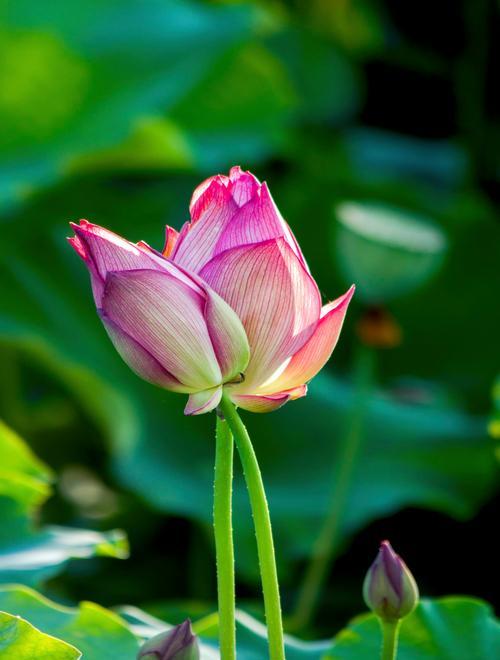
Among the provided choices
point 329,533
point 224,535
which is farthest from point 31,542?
point 329,533

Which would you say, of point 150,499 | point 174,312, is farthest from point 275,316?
point 150,499

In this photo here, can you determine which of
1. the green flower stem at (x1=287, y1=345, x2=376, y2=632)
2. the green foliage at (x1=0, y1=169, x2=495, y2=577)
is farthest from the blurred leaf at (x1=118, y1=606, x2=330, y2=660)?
the green foliage at (x1=0, y1=169, x2=495, y2=577)

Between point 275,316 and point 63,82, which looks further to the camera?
point 63,82

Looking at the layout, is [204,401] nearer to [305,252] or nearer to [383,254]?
[383,254]

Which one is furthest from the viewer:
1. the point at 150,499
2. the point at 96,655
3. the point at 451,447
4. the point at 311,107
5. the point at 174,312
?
the point at 311,107

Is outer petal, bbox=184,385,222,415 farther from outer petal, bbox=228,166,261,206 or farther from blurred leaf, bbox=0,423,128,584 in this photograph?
blurred leaf, bbox=0,423,128,584

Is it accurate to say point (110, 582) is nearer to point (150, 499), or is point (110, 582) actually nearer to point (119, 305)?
point (150, 499)
